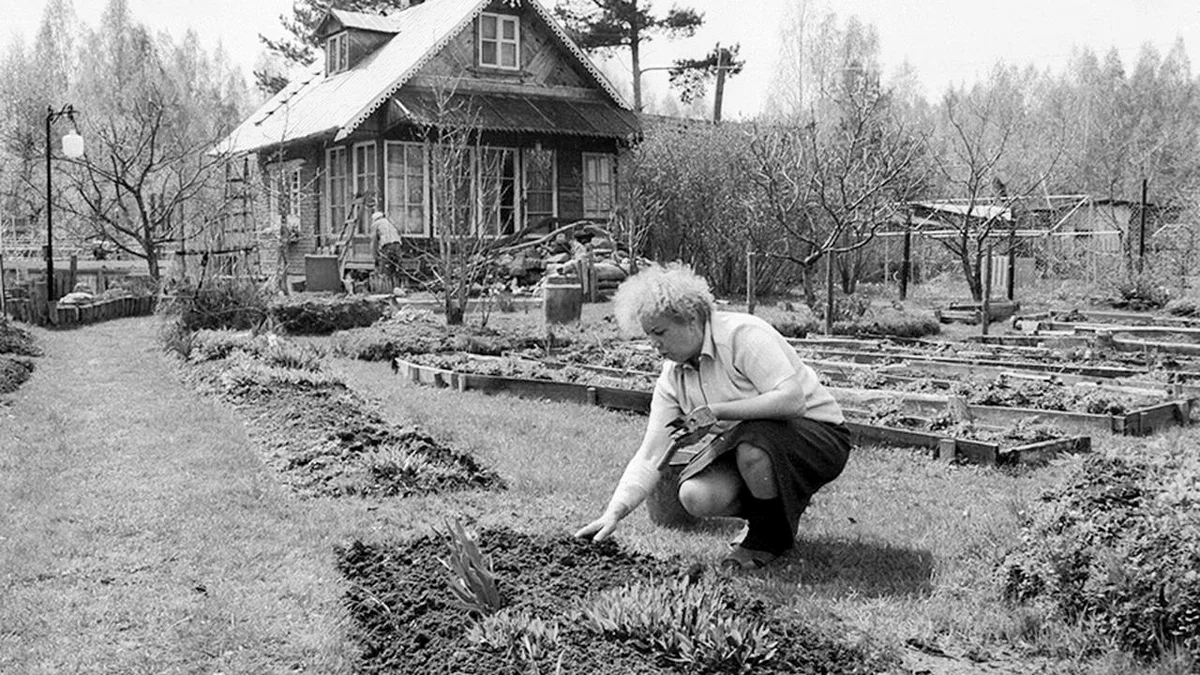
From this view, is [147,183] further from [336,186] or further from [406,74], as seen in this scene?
[406,74]

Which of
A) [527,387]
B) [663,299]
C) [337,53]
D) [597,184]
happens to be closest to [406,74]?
[597,184]

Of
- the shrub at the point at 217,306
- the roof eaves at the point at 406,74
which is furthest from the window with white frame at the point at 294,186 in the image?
the shrub at the point at 217,306

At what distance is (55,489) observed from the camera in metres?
6.56

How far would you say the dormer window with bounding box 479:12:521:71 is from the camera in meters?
26.5

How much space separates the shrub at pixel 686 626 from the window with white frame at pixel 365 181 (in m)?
22.0

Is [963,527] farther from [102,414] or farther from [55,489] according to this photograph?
[102,414]

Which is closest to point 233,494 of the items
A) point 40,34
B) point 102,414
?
point 102,414

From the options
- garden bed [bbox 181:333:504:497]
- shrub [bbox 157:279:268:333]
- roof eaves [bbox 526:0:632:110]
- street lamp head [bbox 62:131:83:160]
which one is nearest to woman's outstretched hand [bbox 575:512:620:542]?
garden bed [bbox 181:333:504:497]

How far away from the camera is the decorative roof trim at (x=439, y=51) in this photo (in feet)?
77.3

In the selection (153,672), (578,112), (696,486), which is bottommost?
(153,672)

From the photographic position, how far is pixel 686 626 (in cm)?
362

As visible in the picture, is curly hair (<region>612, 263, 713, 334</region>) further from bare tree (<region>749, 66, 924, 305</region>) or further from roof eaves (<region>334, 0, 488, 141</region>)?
roof eaves (<region>334, 0, 488, 141</region>)

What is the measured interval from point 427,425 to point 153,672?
15.4ft

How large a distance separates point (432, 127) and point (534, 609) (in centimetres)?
2133
